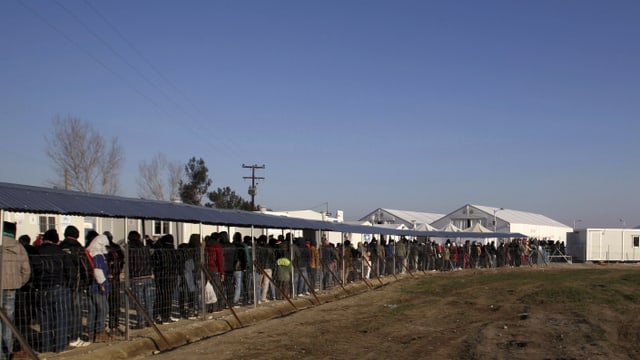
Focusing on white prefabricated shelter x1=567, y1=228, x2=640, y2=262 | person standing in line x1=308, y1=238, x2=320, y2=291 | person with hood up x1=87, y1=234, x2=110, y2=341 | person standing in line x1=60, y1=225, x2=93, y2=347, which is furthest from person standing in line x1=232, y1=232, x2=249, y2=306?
white prefabricated shelter x1=567, y1=228, x2=640, y2=262

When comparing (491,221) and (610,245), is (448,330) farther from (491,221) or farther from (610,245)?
(491,221)

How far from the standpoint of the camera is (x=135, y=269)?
1329 cm

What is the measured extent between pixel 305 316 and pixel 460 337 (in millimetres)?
4588

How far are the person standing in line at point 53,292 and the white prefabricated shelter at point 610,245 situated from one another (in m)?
54.6

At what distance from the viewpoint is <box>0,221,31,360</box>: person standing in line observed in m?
10.1

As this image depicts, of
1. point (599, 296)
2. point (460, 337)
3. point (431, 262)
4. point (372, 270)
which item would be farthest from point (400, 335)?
point (431, 262)

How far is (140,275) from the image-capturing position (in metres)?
13.4

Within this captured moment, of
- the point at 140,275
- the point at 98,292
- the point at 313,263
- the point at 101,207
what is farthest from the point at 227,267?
the point at 313,263

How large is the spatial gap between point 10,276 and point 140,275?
11.1 feet

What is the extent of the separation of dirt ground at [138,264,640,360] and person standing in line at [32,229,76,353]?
1683mm

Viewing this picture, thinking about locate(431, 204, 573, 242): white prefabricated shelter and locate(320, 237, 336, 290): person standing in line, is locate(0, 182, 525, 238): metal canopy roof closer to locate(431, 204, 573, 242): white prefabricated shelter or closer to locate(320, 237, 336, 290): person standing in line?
locate(320, 237, 336, 290): person standing in line

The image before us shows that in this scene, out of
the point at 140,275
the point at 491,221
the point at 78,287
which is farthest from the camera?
the point at 491,221

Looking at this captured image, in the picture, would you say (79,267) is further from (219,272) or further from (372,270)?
(372,270)

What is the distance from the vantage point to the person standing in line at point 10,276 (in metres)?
10.1
